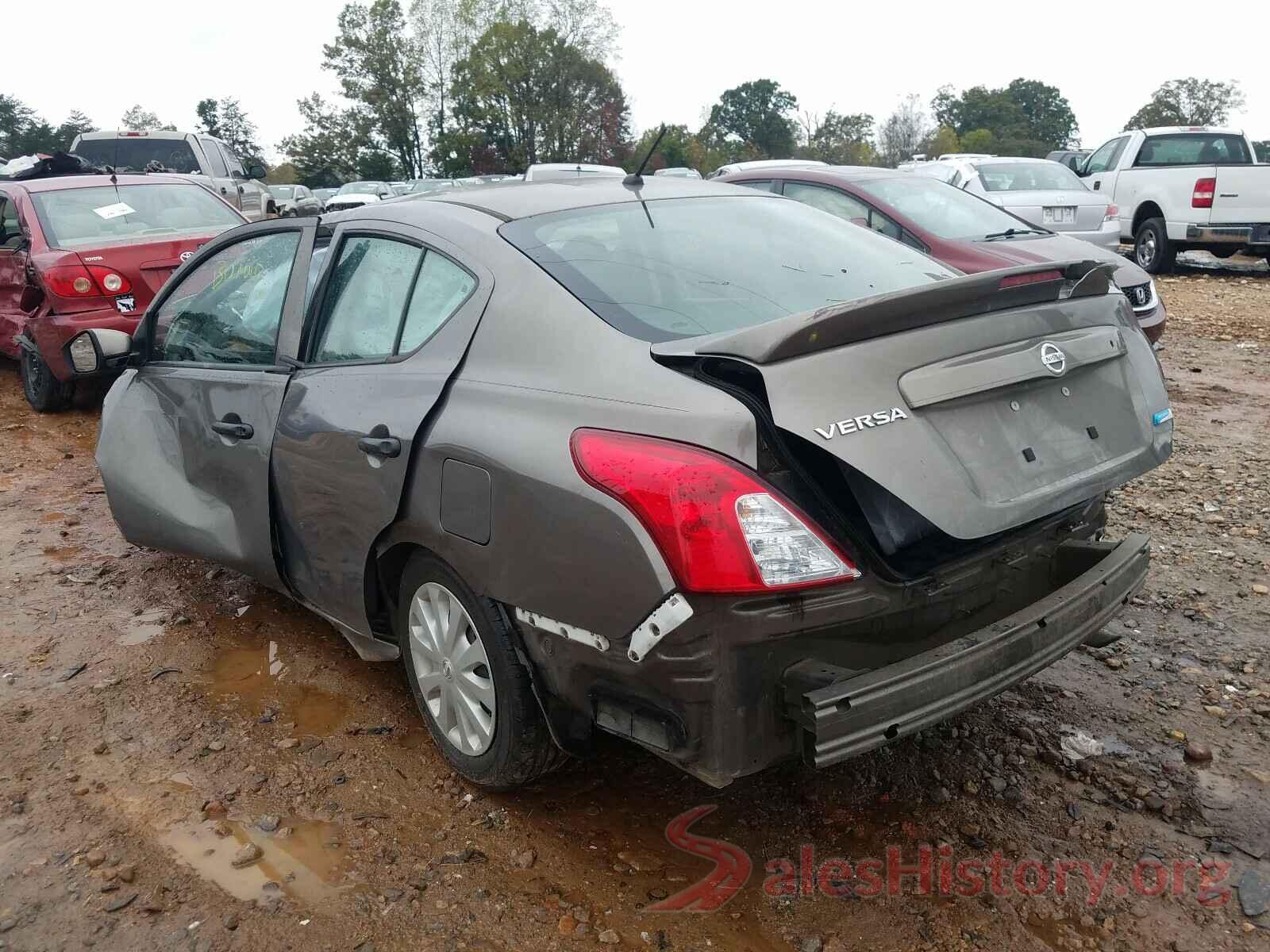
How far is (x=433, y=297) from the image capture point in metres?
2.94

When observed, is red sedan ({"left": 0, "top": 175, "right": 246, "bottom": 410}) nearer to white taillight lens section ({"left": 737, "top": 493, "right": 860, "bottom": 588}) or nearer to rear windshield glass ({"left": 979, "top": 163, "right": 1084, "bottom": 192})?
white taillight lens section ({"left": 737, "top": 493, "right": 860, "bottom": 588})

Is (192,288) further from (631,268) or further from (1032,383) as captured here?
(1032,383)

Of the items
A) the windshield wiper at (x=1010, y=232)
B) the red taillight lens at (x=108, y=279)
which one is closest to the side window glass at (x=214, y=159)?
the red taillight lens at (x=108, y=279)

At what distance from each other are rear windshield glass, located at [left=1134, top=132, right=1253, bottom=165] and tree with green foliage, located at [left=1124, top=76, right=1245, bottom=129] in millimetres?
59909

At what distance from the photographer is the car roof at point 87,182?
26.5ft

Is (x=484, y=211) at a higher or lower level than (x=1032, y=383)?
higher

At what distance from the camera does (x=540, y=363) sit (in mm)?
2527

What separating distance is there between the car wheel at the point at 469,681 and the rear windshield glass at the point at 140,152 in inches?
476

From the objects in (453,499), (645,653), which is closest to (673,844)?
(645,653)

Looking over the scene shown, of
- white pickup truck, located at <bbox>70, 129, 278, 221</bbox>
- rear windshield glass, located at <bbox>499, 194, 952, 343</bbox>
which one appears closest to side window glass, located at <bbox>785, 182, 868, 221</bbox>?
rear windshield glass, located at <bbox>499, 194, 952, 343</bbox>

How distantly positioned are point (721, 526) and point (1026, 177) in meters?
11.0

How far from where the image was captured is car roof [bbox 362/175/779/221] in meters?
3.08

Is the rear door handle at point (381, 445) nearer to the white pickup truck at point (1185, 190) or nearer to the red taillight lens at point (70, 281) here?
the red taillight lens at point (70, 281)

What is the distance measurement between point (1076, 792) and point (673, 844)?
3.54 ft
